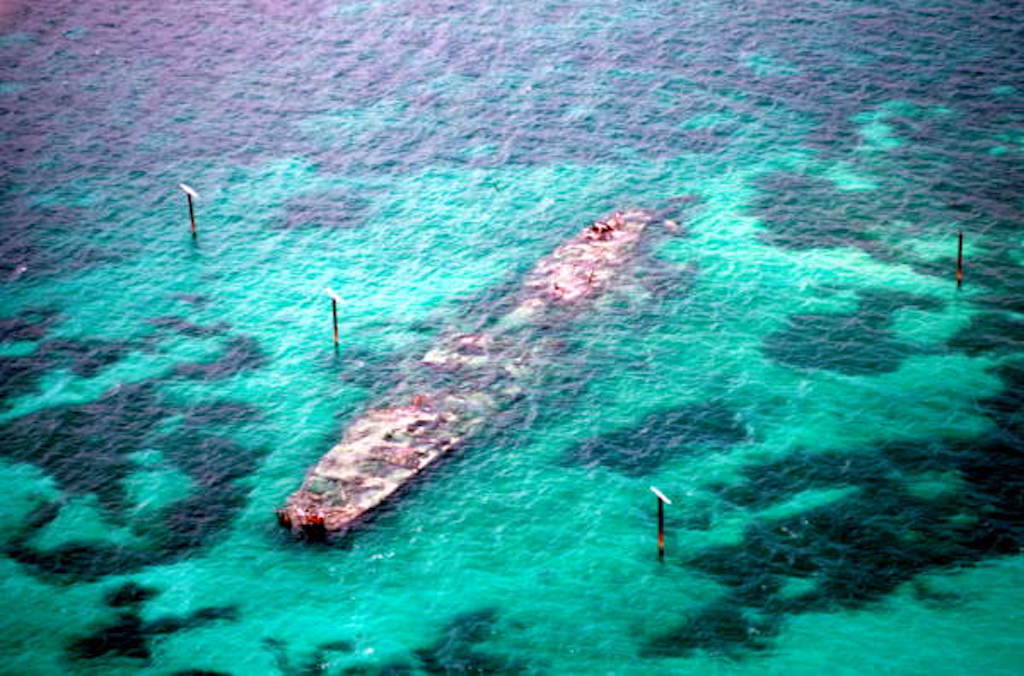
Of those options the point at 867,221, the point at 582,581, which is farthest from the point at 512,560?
the point at 867,221

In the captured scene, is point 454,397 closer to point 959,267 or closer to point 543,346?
point 543,346

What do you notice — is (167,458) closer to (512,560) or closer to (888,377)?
(512,560)

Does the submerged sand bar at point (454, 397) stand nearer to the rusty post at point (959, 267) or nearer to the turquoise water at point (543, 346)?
the turquoise water at point (543, 346)

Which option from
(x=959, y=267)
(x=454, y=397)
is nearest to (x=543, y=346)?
(x=454, y=397)

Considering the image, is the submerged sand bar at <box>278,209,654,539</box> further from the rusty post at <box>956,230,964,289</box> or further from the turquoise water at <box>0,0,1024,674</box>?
the rusty post at <box>956,230,964,289</box>

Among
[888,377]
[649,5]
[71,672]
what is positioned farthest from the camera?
[649,5]

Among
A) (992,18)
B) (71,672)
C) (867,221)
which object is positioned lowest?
(71,672)

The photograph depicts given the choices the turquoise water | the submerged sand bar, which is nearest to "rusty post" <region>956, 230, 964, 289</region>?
the turquoise water
